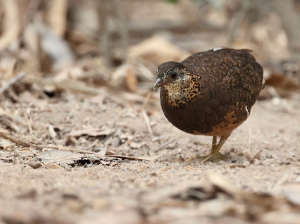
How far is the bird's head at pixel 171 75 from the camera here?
346cm

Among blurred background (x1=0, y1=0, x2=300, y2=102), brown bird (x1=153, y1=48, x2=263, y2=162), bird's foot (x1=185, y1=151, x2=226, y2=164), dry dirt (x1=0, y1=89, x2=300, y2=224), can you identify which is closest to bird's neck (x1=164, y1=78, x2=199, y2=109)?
brown bird (x1=153, y1=48, x2=263, y2=162)

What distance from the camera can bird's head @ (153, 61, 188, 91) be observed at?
3461 mm

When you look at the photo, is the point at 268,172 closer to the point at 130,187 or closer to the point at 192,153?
the point at 130,187

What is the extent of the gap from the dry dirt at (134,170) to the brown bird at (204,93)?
0.31 meters

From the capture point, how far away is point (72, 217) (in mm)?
1762

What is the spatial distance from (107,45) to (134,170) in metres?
4.28

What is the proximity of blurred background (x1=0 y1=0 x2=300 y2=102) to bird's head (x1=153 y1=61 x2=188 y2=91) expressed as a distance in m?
2.01

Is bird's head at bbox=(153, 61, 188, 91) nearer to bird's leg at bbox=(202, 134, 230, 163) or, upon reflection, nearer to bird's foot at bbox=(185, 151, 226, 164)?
bird's foot at bbox=(185, 151, 226, 164)

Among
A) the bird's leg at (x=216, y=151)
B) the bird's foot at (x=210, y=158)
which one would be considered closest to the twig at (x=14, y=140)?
the bird's foot at (x=210, y=158)

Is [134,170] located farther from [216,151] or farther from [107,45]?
[107,45]

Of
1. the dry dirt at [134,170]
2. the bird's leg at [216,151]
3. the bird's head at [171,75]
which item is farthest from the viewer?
the bird's leg at [216,151]

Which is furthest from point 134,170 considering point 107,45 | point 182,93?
point 107,45

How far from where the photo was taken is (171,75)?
11.4 ft

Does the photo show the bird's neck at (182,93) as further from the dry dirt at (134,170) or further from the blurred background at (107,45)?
the blurred background at (107,45)
